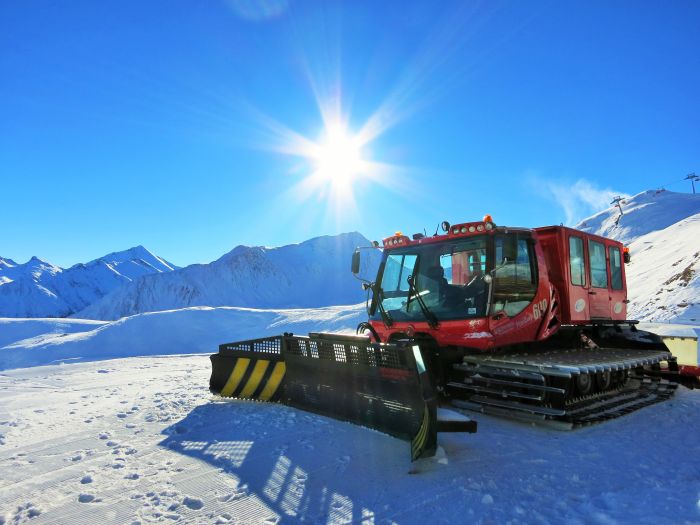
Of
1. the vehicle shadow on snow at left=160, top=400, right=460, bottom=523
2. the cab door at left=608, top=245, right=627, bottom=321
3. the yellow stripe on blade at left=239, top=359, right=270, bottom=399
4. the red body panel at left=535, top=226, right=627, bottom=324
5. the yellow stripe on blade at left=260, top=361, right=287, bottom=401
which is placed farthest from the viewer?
the cab door at left=608, top=245, right=627, bottom=321

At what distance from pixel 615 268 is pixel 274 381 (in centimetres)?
705

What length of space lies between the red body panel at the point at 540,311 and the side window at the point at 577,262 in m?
0.09

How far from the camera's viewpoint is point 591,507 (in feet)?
10.7

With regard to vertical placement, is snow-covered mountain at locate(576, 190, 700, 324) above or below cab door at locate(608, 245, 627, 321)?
above

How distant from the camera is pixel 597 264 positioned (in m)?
8.15

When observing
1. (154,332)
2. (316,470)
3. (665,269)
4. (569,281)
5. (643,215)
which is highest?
(643,215)

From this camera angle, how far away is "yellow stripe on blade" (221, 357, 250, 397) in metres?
6.82

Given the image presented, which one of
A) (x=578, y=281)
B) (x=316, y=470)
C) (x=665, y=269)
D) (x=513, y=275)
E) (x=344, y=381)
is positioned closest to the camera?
(x=316, y=470)

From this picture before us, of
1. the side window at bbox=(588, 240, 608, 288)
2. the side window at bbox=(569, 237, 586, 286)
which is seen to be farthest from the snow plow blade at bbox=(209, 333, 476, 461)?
the side window at bbox=(588, 240, 608, 288)

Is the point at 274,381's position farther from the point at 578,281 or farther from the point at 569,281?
the point at 578,281

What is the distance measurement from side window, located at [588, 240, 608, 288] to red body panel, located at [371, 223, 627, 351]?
0.36 ft

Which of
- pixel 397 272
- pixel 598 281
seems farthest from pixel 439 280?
pixel 598 281

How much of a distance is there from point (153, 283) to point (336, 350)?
469 ft

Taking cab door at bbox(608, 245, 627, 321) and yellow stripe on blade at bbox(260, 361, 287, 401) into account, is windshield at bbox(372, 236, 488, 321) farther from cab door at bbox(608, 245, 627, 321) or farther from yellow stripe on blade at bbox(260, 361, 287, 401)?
cab door at bbox(608, 245, 627, 321)
